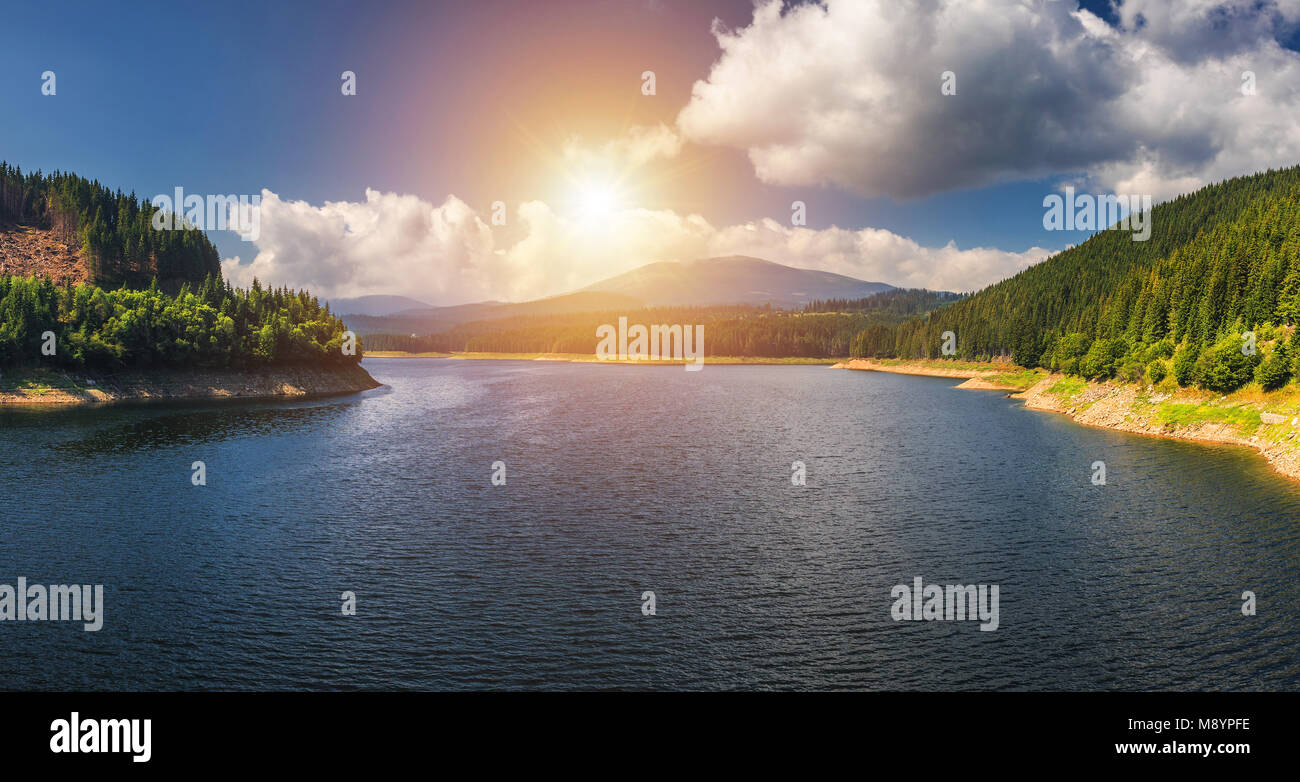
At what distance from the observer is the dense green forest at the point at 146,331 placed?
10262 centimetres

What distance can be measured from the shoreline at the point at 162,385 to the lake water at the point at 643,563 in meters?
45.2

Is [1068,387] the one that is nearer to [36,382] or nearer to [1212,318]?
[1212,318]

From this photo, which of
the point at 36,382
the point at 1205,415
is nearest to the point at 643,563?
the point at 1205,415

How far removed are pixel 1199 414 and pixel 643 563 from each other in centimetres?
6667

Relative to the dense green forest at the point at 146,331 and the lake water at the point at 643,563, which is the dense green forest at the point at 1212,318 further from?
the dense green forest at the point at 146,331

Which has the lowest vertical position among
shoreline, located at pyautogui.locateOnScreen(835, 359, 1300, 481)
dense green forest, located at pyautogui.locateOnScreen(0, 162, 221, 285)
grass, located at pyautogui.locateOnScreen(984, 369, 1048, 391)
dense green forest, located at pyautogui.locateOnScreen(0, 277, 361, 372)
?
shoreline, located at pyautogui.locateOnScreen(835, 359, 1300, 481)

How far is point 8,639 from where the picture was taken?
21.9m

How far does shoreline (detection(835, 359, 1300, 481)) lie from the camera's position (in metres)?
53.6

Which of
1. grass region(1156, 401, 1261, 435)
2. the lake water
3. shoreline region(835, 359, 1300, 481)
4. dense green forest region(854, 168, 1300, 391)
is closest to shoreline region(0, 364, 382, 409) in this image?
the lake water

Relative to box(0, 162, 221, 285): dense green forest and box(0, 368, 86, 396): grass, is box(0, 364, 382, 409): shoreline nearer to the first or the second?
box(0, 368, 86, 396): grass

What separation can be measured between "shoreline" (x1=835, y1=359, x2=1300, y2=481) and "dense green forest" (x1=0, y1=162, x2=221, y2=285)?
20469 centimetres

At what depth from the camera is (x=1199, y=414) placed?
2562 inches
